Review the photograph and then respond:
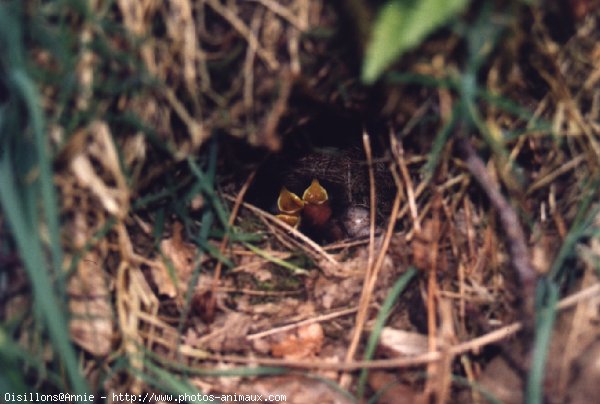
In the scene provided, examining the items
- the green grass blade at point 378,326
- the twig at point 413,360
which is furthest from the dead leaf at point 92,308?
the green grass blade at point 378,326

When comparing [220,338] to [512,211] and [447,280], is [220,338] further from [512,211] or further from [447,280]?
[512,211]

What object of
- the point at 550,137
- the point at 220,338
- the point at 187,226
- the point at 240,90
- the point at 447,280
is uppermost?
the point at 240,90

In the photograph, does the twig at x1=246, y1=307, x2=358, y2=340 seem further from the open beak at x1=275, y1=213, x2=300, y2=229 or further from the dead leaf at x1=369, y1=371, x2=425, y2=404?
the open beak at x1=275, y1=213, x2=300, y2=229

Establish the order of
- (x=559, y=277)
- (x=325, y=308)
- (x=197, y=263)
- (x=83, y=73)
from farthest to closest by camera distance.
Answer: (x=325, y=308), (x=197, y=263), (x=559, y=277), (x=83, y=73)

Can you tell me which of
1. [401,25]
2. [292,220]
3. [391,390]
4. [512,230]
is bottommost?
[391,390]

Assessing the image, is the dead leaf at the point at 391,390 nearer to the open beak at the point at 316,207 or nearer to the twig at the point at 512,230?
the twig at the point at 512,230

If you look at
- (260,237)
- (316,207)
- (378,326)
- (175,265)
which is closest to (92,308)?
(175,265)

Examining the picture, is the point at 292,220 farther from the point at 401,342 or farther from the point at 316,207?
the point at 401,342

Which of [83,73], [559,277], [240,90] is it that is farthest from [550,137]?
[83,73]
